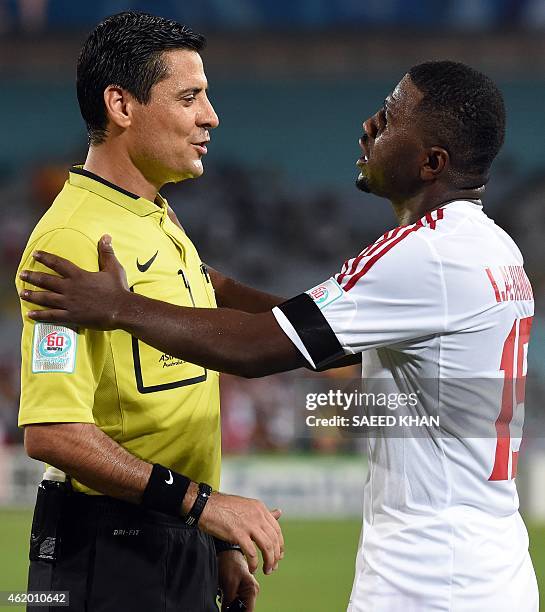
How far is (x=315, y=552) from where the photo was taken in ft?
33.3

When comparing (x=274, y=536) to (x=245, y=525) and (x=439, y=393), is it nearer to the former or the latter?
(x=245, y=525)

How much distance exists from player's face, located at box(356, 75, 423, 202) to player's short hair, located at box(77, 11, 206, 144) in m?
0.60

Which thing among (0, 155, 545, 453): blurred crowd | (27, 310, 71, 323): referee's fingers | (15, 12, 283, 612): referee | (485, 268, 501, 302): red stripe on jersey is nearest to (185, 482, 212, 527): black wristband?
(15, 12, 283, 612): referee

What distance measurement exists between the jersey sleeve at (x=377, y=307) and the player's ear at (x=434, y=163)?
1.02 ft

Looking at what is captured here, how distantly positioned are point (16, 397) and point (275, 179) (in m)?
5.80

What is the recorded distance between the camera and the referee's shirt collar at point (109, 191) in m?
2.87

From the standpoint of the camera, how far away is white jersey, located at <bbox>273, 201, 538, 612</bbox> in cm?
254

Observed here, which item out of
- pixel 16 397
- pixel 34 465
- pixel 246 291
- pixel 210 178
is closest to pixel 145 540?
pixel 246 291

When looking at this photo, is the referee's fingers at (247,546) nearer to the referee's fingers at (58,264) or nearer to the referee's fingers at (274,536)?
the referee's fingers at (274,536)

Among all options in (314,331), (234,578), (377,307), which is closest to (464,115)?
(377,307)

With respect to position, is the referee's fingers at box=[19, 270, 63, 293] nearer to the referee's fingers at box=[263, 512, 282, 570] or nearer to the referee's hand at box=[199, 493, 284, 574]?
the referee's hand at box=[199, 493, 284, 574]

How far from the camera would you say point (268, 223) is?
1769 centimetres

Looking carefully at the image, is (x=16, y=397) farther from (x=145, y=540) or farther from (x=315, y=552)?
(x=145, y=540)

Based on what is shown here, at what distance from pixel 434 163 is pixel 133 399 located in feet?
3.21
